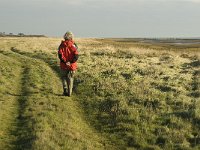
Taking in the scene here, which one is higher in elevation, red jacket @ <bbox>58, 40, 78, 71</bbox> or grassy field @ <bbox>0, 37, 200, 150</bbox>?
red jacket @ <bbox>58, 40, 78, 71</bbox>

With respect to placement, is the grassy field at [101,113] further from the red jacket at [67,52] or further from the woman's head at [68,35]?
the woman's head at [68,35]

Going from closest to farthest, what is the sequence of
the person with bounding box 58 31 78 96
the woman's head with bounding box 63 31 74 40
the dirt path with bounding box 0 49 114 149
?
the dirt path with bounding box 0 49 114 149 → the woman's head with bounding box 63 31 74 40 → the person with bounding box 58 31 78 96

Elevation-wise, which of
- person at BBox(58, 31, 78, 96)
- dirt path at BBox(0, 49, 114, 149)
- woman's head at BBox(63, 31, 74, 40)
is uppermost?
woman's head at BBox(63, 31, 74, 40)

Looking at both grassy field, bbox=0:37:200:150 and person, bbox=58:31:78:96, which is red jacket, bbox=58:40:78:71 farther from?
grassy field, bbox=0:37:200:150

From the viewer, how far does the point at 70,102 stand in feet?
54.6

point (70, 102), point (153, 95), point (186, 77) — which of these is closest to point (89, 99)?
point (70, 102)

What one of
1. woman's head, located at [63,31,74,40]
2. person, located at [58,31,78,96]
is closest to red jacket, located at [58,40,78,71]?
person, located at [58,31,78,96]

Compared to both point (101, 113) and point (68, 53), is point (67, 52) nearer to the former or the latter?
point (68, 53)

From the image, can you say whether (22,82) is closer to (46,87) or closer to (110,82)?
(46,87)

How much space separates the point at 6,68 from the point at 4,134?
1456 centimetres

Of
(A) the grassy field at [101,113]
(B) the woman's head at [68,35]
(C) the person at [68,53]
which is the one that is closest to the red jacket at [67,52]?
(C) the person at [68,53]

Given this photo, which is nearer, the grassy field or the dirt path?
the dirt path

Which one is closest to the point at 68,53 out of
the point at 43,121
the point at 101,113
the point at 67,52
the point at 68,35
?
the point at 67,52

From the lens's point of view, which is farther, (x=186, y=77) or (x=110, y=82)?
(x=186, y=77)
